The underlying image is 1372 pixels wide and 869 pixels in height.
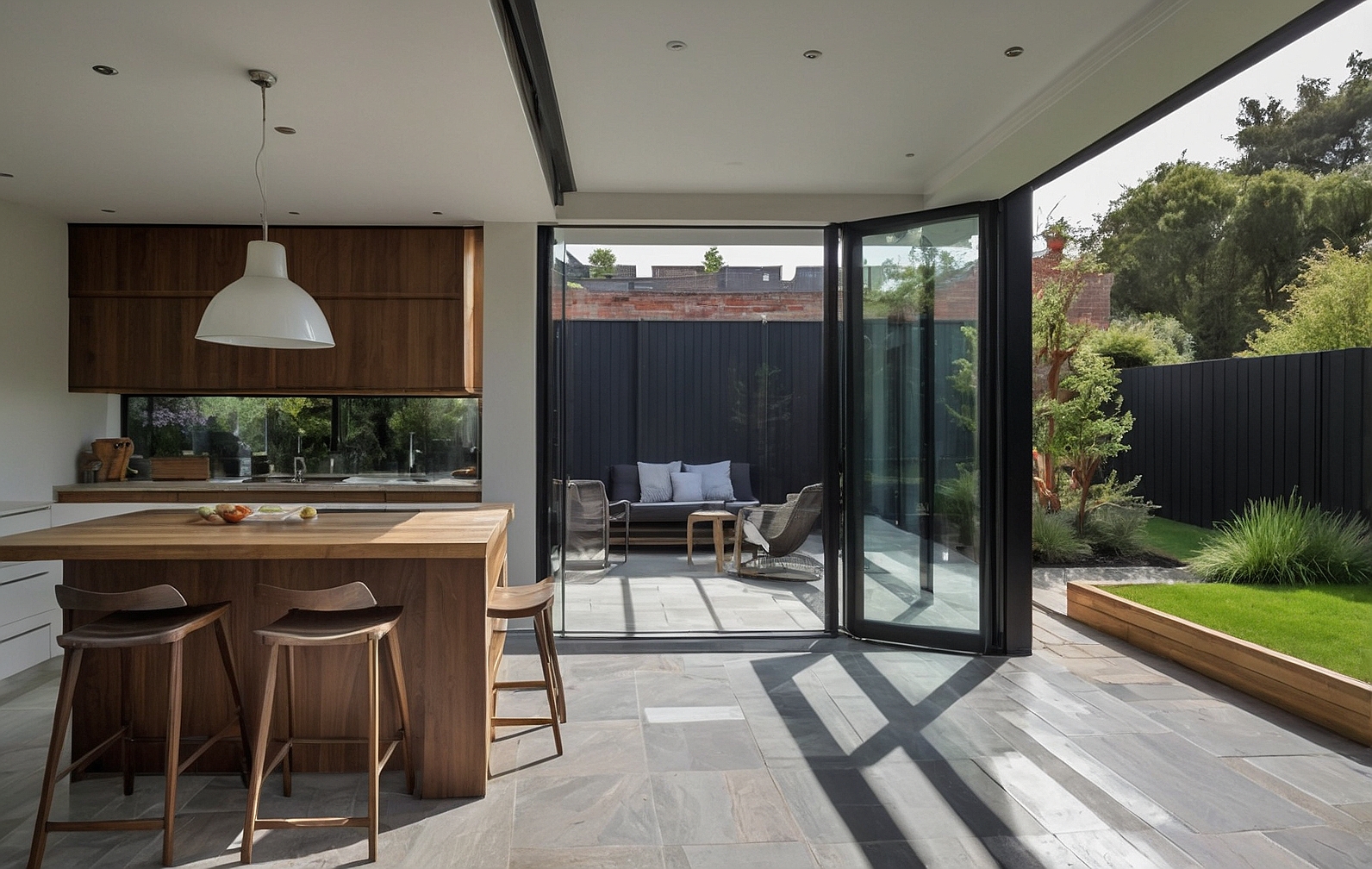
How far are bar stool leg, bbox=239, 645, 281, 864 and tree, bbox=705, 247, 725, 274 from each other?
698 cm

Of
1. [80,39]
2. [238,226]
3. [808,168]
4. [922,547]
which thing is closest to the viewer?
[80,39]

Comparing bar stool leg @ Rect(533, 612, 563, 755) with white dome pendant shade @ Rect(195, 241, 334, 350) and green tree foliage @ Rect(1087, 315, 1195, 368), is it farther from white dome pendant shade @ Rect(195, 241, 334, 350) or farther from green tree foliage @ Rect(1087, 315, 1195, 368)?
green tree foliage @ Rect(1087, 315, 1195, 368)

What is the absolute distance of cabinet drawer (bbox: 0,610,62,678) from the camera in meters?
4.07

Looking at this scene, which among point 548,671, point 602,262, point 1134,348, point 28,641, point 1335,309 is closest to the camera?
point 548,671

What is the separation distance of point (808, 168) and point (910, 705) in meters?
2.89

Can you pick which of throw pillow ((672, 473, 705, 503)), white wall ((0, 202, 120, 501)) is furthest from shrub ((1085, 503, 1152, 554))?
white wall ((0, 202, 120, 501))

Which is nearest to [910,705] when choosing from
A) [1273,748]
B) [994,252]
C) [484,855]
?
[1273,748]

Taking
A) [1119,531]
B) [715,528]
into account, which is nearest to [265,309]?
[715,528]

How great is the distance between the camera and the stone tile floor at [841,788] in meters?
2.41

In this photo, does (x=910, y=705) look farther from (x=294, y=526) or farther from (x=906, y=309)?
(x=294, y=526)

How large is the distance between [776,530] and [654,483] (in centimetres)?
216

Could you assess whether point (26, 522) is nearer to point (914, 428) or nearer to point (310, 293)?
point (310, 293)

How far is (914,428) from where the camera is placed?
15.7ft

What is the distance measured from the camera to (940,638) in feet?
15.3
